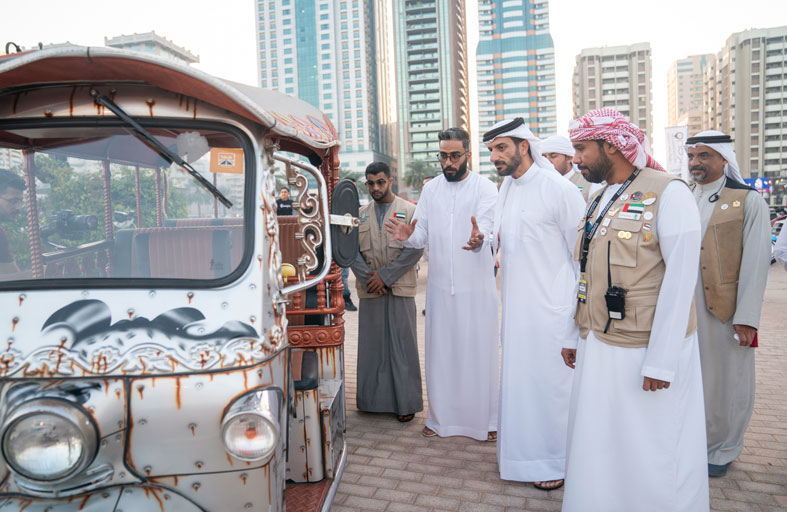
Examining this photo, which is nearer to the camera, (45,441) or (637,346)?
(45,441)

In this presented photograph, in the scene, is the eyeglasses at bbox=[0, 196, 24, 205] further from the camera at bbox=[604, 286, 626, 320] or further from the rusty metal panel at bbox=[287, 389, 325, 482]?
the camera at bbox=[604, 286, 626, 320]

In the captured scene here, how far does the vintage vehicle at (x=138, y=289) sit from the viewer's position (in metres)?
1.85

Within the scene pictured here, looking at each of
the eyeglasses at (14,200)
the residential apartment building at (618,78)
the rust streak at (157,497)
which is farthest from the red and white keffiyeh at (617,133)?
the residential apartment building at (618,78)

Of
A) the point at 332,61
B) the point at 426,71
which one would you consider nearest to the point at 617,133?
the point at 332,61

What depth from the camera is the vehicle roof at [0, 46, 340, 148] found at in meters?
1.92

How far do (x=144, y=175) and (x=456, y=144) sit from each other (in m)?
2.72

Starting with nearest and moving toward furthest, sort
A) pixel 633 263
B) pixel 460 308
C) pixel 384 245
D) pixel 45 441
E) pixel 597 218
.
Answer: pixel 45 441
pixel 633 263
pixel 597 218
pixel 460 308
pixel 384 245

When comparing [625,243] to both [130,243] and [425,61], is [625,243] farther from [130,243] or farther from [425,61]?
[425,61]

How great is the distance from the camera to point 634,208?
269 cm

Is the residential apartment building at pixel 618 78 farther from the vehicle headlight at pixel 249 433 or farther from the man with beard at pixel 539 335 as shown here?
→ the vehicle headlight at pixel 249 433

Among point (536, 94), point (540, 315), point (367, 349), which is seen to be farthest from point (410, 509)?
point (536, 94)

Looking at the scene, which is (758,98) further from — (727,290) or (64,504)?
(64,504)

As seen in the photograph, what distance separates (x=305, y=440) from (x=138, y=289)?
1.57m

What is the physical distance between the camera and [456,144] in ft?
15.0
